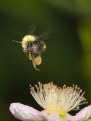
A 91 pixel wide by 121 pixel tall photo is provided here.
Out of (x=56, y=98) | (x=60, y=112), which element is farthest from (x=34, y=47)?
(x=60, y=112)

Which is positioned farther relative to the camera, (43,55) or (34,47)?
(43,55)

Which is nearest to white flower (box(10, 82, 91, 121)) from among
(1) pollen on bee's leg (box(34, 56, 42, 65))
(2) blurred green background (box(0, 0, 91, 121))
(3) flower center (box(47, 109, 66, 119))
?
(3) flower center (box(47, 109, 66, 119))

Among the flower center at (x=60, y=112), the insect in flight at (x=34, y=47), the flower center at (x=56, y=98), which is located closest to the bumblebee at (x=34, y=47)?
the insect in flight at (x=34, y=47)

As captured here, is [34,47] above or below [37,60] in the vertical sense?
above

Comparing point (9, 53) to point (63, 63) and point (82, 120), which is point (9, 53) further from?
point (82, 120)

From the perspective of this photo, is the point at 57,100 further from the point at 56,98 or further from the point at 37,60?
the point at 37,60

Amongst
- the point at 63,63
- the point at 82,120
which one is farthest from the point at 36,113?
the point at 63,63

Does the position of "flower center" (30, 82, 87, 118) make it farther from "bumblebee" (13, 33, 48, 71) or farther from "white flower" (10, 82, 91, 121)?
"bumblebee" (13, 33, 48, 71)

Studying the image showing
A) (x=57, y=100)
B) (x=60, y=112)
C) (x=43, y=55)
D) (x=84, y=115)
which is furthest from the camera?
(x=43, y=55)

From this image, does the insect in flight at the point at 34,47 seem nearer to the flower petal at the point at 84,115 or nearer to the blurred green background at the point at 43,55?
the flower petal at the point at 84,115
